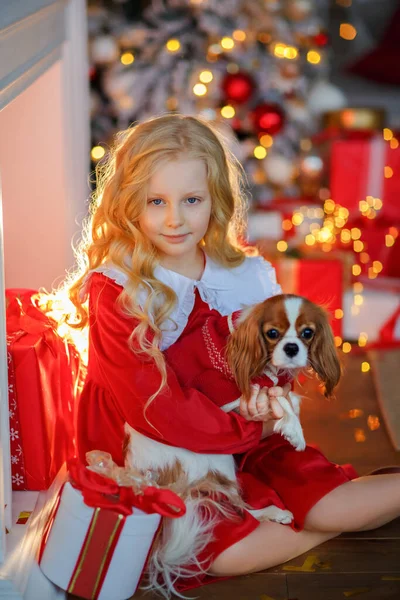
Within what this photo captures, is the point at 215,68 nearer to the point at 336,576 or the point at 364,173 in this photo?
the point at 364,173

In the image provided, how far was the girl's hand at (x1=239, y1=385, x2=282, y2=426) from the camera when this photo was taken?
6.44 ft

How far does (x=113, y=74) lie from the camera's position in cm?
452

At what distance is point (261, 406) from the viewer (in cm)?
196

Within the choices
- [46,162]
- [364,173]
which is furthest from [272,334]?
[364,173]

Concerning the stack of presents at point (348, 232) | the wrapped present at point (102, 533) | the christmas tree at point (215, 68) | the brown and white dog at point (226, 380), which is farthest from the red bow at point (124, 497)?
the christmas tree at point (215, 68)

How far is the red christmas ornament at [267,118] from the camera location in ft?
15.1

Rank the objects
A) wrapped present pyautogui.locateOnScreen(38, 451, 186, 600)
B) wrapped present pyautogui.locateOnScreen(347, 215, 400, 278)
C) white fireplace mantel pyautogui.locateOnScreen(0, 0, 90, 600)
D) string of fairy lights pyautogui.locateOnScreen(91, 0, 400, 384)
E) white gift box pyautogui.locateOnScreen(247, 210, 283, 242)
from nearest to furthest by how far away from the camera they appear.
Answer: wrapped present pyautogui.locateOnScreen(38, 451, 186, 600) < white fireplace mantel pyautogui.locateOnScreen(0, 0, 90, 600) < string of fairy lights pyautogui.locateOnScreen(91, 0, 400, 384) < wrapped present pyautogui.locateOnScreen(347, 215, 400, 278) < white gift box pyautogui.locateOnScreen(247, 210, 283, 242)

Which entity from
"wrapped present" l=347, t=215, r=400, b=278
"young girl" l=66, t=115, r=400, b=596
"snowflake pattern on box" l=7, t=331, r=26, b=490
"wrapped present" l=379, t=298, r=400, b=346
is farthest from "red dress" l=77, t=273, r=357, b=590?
"wrapped present" l=347, t=215, r=400, b=278

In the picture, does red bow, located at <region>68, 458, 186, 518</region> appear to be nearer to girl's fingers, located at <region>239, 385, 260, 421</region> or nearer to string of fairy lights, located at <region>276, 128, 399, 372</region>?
girl's fingers, located at <region>239, 385, 260, 421</region>

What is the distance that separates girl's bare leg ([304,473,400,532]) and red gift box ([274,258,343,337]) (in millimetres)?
1661

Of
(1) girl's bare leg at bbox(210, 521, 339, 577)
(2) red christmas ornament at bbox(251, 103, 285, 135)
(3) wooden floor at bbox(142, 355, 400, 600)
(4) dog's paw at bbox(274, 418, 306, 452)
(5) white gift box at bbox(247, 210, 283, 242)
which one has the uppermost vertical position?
(2) red christmas ornament at bbox(251, 103, 285, 135)

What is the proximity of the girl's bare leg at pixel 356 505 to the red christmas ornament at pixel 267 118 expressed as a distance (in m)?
2.97

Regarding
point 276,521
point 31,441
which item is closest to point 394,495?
point 276,521

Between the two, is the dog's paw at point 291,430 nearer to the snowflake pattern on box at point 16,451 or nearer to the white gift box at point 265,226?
the snowflake pattern on box at point 16,451
